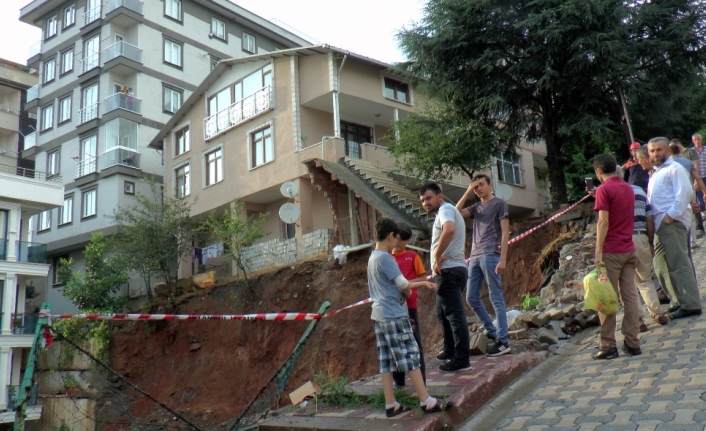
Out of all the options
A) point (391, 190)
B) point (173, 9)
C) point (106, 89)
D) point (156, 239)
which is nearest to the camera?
point (391, 190)

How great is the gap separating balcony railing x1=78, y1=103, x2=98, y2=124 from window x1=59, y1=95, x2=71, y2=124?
1466 mm

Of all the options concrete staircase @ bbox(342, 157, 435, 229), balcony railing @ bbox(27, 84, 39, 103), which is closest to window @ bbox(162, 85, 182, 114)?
balcony railing @ bbox(27, 84, 39, 103)

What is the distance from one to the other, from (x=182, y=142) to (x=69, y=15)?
13403 millimetres

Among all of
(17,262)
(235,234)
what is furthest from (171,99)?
(235,234)

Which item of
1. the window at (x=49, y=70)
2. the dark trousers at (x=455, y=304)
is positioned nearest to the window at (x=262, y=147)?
the window at (x=49, y=70)

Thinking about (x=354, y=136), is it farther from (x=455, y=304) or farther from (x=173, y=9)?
(x=455, y=304)

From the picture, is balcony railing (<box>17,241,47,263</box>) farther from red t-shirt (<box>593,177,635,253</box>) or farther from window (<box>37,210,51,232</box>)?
red t-shirt (<box>593,177,635,253</box>)

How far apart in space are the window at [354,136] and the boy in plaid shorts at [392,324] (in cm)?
1909

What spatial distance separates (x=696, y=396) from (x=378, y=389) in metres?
2.84

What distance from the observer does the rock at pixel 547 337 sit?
759cm

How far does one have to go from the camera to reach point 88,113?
110ft

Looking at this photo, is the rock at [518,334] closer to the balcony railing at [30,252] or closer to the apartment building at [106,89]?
the balcony railing at [30,252]

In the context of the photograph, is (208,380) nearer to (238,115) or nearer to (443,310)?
(238,115)

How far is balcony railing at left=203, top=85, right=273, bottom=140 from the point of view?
2484 cm
